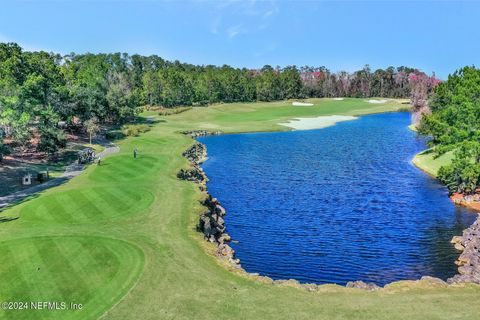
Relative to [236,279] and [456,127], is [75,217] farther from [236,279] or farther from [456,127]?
[456,127]

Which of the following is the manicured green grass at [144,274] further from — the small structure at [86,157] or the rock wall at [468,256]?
the small structure at [86,157]

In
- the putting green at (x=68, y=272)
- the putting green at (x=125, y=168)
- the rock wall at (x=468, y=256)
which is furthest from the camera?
the putting green at (x=125, y=168)

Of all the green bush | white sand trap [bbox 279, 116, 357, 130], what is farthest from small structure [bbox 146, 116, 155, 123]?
white sand trap [bbox 279, 116, 357, 130]

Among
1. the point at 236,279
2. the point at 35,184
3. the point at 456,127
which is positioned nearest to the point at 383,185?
the point at 456,127

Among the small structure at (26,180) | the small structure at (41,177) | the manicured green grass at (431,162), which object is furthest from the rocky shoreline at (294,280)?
the manicured green grass at (431,162)

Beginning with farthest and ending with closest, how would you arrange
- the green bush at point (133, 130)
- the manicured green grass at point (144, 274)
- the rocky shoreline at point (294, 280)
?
the green bush at point (133, 130), the rocky shoreline at point (294, 280), the manicured green grass at point (144, 274)

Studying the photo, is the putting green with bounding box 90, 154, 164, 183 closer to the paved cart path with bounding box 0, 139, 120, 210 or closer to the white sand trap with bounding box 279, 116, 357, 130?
the paved cart path with bounding box 0, 139, 120, 210

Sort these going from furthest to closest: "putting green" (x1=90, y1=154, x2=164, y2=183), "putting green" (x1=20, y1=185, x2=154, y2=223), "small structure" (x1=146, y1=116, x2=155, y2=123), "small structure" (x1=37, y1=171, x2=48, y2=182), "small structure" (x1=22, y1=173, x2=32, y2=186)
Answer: "small structure" (x1=146, y1=116, x2=155, y2=123) < "putting green" (x1=90, y1=154, x2=164, y2=183) < "small structure" (x1=37, y1=171, x2=48, y2=182) < "small structure" (x1=22, y1=173, x2=32, y2=186) < "putting green" (x1=20, y1=185, x2=154, y2=223)

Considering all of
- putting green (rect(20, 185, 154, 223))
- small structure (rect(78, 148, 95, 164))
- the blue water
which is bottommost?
the blue water
